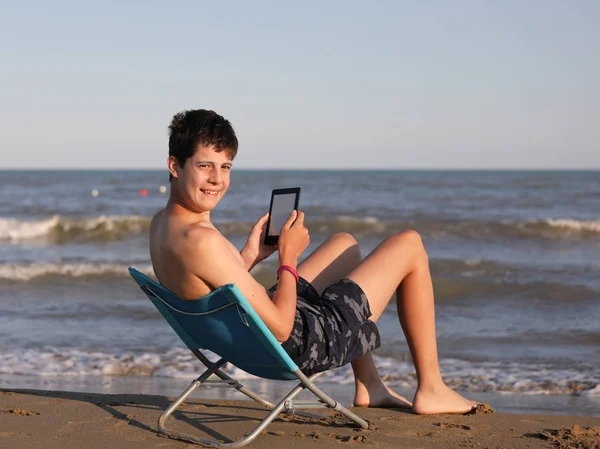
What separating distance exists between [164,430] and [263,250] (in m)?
0.90

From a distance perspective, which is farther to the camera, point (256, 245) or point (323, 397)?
point (256, 245)

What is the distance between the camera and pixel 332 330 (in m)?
3.47

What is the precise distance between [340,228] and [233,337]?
1531 cm

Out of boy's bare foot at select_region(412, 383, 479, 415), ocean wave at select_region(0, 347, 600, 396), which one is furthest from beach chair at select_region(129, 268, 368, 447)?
ocean wave at select_region(0, 347, 600, 396)

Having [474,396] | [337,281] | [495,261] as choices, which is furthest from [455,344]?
[495,261]

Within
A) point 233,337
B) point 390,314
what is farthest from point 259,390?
point 390,314

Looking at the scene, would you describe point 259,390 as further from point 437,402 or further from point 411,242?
point 411,242

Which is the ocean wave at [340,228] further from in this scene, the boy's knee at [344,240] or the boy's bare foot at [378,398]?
A: the boy's knee at [344,240]

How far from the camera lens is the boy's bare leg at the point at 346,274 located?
399cm

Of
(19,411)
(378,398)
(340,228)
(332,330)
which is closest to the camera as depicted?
(332,330)

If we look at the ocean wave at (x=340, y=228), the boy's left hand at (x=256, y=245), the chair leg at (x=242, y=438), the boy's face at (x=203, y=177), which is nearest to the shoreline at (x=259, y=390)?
the chair leg at (x=242, y=438)

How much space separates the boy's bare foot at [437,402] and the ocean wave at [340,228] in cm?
1284

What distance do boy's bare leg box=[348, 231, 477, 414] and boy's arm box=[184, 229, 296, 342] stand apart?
24.7 inches

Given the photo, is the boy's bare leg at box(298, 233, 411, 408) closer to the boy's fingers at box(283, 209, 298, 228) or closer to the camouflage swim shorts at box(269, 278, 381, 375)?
the camouflage swim shorts at box(269, 278, 381, 375)
